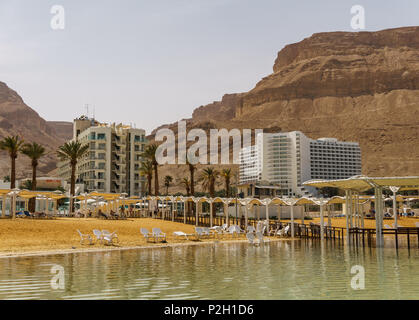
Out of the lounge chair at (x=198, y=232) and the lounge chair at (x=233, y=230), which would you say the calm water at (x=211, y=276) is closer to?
the lounge chair at (x=198, y=232)

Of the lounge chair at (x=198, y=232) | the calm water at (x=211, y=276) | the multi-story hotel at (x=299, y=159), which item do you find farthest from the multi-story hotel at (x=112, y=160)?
the calm water at (x=211, y=276)

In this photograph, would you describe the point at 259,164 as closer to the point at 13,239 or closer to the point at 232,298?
the point at 13,239

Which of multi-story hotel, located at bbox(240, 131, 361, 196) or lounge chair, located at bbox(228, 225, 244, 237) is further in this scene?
multi-story hotel, located at bbox(240, 131, 361, 196)

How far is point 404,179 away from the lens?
23578 millimetres

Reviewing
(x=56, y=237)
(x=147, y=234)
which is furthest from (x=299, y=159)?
(x=56, y=237)

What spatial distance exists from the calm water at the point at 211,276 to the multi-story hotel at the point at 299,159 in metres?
131

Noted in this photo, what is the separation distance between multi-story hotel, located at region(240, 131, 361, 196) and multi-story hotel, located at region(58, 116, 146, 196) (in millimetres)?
62247

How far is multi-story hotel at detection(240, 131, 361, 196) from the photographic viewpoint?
151 meters

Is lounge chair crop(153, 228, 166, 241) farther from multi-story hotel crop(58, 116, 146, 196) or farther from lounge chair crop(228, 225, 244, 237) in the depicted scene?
multi-story hotel crop(58, 116, 146, 196)

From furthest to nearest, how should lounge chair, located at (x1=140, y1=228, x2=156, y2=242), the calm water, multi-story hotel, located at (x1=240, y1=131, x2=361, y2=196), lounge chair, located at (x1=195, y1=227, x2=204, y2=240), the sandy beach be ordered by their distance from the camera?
multi-story hotel, located at (x1=240, y1=131, x2=361, y2=196) < lounge chair, located at (x1=195, y1=227, x2=204, y2=240) < lounge chair, located at (x1=140, y1=228, x2=156, y2=242) < the sandy beach < the calm water

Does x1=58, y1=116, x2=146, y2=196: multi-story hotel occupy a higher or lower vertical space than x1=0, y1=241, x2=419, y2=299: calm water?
higher

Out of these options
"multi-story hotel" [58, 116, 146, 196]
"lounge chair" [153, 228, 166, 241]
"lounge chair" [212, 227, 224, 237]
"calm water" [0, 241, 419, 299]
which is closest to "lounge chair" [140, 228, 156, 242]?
"lounge chair" [153, 228, 166, 241]
